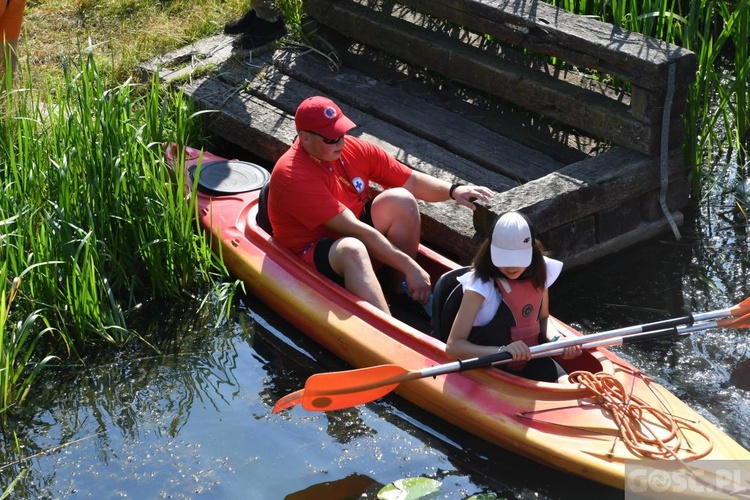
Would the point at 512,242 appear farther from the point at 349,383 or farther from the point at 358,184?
the point at 358,184

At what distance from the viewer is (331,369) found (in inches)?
182

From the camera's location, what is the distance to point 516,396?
3975 mm

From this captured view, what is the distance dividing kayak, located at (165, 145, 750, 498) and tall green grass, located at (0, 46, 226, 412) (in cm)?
23

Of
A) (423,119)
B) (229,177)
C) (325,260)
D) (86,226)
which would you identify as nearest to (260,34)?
(423,119)

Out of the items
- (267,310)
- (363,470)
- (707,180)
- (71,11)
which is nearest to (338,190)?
(267,310)

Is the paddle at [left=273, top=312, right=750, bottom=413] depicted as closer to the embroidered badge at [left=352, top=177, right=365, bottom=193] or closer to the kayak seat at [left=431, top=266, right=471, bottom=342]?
the kayak seat at [left=431, top=266, right=471, bottom=342]

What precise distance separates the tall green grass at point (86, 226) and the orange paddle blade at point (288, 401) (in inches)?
40.5

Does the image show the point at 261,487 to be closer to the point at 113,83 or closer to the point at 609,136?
the point at 609,136

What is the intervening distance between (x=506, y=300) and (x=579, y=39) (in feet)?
5.79

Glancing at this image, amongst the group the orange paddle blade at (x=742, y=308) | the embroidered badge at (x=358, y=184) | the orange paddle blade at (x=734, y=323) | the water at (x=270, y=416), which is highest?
the orange paddle blade at (x=742, y=308)

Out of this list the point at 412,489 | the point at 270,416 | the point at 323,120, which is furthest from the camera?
the point at 323,120

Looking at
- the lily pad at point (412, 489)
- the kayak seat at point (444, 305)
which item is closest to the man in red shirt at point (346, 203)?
the kayak seat at point (444, 305)

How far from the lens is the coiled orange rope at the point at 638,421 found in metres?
3.70

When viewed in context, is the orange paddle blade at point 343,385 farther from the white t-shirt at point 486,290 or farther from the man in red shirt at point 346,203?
the man in red shirt at point 346,203
